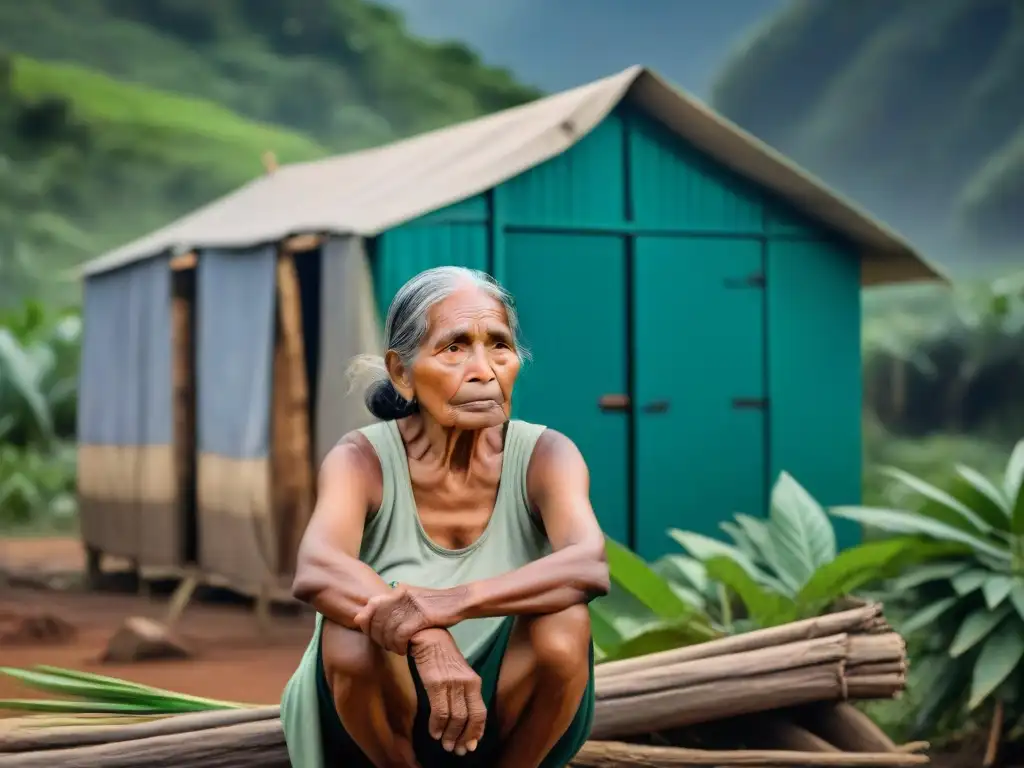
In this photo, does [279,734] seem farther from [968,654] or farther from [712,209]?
[712,209]

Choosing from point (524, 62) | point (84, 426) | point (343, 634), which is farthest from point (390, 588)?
point (524, 62)

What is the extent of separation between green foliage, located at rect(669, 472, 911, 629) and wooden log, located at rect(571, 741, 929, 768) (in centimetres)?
82

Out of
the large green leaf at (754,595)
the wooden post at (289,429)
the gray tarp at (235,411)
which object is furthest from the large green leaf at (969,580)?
the gray tarp at (235,411)

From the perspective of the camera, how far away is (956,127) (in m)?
27.9

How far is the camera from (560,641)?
285cm

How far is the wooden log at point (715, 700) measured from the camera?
402 centimetres

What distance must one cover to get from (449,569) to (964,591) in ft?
8.38

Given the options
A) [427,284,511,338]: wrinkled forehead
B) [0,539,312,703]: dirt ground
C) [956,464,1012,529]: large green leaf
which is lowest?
[0,539,312,703]: dirt ground

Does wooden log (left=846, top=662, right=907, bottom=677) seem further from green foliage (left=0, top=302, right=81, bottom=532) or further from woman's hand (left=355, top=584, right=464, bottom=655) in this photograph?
green foliage (left=0, top=302, right=81, bottom=532)

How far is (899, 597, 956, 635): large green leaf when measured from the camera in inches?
196

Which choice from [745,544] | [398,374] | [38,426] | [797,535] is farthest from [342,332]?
[38,426]

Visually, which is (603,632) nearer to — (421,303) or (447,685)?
(421,303)

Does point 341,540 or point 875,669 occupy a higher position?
point 341,540

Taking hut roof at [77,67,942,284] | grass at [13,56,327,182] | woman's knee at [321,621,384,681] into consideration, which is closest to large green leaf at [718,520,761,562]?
hut roof at [77,67,942,284]
